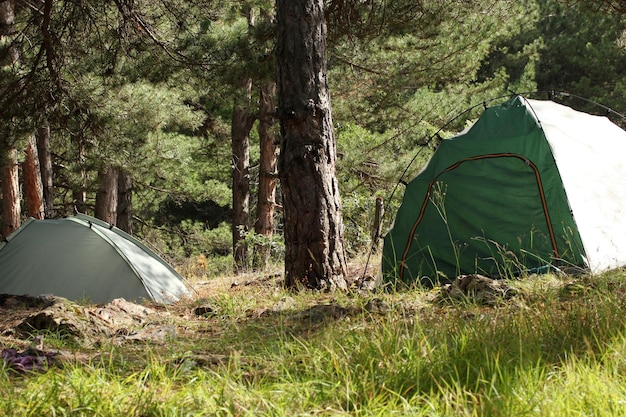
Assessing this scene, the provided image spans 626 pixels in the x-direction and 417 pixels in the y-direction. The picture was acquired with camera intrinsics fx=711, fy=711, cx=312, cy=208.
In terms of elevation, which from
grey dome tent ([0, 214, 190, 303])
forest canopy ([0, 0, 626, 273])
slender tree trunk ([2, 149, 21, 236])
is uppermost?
forest canopy ([0, 0, 626, 273])

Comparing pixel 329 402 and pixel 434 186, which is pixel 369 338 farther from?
pixel 434 186

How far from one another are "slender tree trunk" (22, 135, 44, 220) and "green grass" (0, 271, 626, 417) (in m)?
8.39

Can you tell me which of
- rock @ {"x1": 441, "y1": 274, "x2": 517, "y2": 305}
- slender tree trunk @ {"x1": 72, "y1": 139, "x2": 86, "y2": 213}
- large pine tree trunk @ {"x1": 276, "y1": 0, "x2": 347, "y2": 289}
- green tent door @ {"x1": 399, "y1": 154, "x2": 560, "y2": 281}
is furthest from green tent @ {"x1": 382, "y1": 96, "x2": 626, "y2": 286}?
slender tree trunk @ {"x1": 72, "y1": 139, "x2": 86, "y2": 213}

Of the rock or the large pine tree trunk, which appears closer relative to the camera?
the rock

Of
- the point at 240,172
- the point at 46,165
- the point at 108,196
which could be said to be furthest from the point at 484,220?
the point at 108,196

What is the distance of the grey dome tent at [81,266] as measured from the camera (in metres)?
7.04

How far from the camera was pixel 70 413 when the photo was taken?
2422 millimetres

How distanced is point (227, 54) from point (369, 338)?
560 cm

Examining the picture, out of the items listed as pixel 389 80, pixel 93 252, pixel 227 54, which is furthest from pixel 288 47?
pixel 389 80

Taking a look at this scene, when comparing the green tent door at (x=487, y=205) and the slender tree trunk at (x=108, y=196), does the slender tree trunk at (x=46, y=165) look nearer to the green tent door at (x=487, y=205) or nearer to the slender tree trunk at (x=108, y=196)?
the slender tree trunk at (x=108, y=196)

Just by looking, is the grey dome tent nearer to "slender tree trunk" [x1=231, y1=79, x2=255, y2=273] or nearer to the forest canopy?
the forest canopy

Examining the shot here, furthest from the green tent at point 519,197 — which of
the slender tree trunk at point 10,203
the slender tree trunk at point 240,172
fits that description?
the slender tree trunk at point 240,172

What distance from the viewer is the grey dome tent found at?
7035 mm

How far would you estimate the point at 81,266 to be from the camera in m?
7.14
